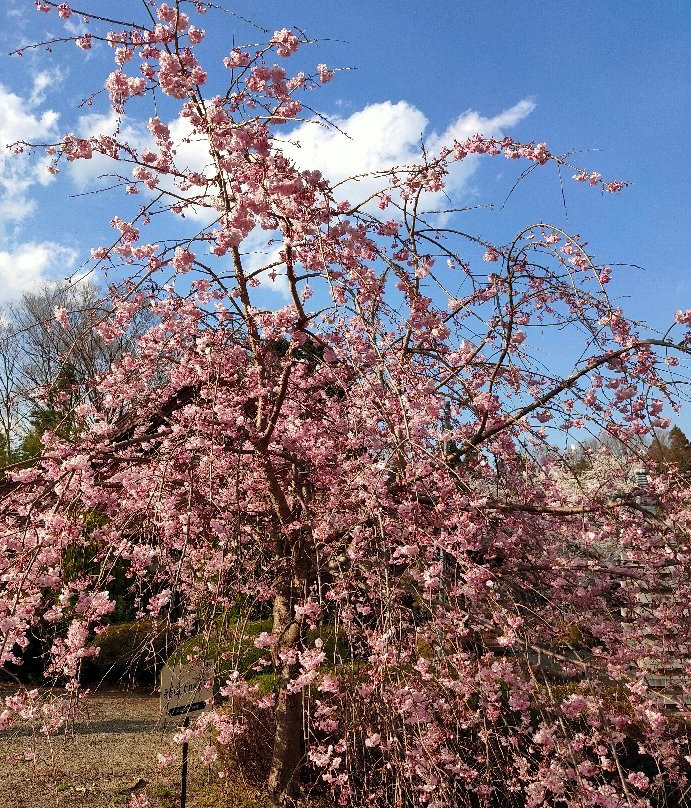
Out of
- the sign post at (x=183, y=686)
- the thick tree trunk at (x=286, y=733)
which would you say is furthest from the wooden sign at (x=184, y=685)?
the thick tree trunk at (x=286, y=733)

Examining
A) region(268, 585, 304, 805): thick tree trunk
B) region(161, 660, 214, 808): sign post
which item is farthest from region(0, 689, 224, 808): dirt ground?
region(268, 585, 304, 805): thick tree trunk

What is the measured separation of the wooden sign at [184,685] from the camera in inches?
112

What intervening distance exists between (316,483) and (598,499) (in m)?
1.69

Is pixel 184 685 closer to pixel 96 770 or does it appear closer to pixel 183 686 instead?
pixel 183 686

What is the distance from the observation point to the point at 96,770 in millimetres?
4887

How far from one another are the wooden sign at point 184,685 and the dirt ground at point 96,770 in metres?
0.57

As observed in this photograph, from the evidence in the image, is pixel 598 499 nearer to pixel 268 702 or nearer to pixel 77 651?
pixel 268 702

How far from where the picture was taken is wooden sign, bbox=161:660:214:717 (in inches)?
112

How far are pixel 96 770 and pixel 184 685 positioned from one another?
2.57 metres

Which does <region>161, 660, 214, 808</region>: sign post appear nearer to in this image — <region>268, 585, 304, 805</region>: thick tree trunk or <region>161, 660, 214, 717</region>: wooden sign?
<region>161, 660, 214, 717</region>: wooden sign

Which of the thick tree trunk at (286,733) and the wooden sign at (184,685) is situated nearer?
the wooden sign at (184,685)

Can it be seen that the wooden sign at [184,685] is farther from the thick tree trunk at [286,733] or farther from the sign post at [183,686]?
the thick tree trunk at [286,733]

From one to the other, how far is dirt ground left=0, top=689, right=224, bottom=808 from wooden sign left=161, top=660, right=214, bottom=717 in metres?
0.57

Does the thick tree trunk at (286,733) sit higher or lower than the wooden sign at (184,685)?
lower
